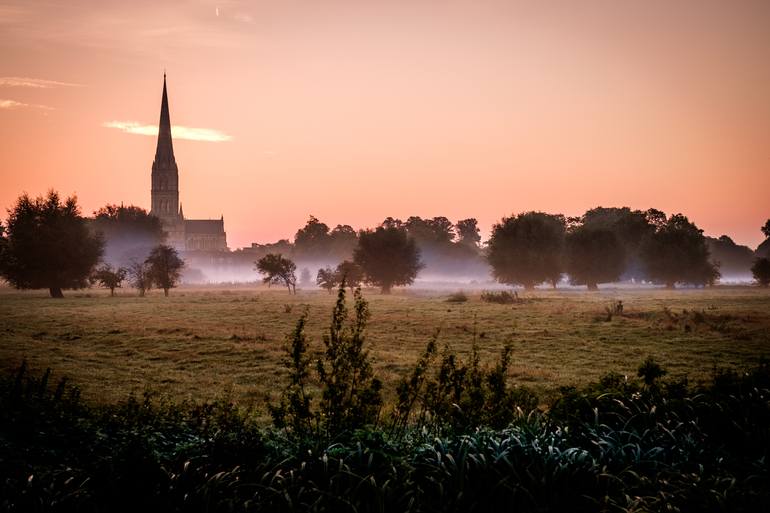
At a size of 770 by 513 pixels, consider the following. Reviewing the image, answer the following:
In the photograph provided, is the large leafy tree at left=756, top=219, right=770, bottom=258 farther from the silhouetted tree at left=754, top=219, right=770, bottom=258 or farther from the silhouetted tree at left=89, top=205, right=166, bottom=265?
the silhouetted tree at left=89, top=205, right=166, bottom=265

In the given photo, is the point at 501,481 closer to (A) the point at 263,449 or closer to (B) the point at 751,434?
(A) the point at 263,449

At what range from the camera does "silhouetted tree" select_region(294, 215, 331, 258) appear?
177m

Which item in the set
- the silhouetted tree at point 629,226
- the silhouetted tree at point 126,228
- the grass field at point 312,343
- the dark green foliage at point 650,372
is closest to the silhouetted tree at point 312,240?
the silhouetted tree at point 126,228

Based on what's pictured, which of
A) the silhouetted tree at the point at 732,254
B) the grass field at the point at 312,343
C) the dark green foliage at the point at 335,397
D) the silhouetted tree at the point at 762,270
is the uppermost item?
the silhouetted tree at the point at 732,254

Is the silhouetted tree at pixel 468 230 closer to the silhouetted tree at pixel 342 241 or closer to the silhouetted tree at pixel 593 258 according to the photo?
the silhouetted tree at pixel 342 241

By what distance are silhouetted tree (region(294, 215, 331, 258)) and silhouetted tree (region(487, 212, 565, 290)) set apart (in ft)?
295

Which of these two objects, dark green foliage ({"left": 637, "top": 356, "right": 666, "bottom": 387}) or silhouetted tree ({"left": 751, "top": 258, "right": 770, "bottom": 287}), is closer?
dark green foliage ({"left": 637, "top": 356, "right": 666, "bottom": 387})

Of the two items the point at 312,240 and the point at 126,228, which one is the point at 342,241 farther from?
the point at 126,228

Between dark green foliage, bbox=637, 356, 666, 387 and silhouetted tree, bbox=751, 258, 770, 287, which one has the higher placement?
silhouetted tree, bbox=751, 258, 770, 287

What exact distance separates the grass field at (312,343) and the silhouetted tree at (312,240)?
13255 cm

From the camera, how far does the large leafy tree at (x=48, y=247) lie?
63469 millimetres

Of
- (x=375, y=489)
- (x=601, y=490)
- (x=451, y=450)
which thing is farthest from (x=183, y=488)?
(x=601, y=490)

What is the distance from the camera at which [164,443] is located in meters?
8.06

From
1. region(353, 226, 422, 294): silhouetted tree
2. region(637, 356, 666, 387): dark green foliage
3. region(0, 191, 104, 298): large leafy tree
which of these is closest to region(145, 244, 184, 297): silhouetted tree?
region(0, 191, 104, 298): large leafy tree
